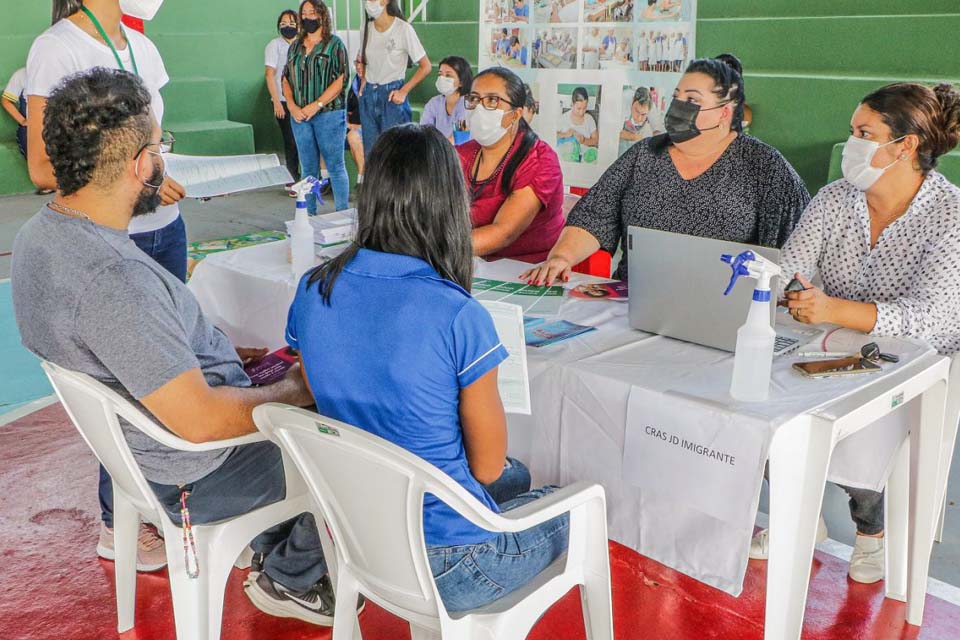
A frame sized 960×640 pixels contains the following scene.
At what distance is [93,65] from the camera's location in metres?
2.08

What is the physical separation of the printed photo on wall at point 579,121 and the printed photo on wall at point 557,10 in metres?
0.24

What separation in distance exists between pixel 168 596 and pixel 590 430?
1.14m

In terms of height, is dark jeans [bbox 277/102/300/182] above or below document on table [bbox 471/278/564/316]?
below

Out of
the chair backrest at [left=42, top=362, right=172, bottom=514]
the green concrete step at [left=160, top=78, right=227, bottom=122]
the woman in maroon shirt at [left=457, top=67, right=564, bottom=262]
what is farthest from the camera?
the green concrete step at [left=160, top=78, right=227, bottom=122]

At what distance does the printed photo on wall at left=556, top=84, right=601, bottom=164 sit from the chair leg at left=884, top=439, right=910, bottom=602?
1751 mm

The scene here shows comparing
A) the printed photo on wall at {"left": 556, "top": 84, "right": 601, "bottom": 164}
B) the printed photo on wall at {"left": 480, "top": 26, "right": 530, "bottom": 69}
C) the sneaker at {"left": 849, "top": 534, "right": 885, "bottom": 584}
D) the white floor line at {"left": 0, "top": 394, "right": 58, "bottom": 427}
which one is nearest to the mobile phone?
the sneaker at {"left": 849, "top": 534, "right": 885, "bottom": 584}

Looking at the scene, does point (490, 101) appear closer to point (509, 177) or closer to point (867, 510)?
point (509, 177)

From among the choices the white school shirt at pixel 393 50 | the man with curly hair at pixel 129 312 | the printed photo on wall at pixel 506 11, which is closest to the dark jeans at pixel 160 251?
the man with curly hair at pixel 129 312

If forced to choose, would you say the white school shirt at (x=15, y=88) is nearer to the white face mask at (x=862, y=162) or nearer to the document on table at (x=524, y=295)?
the document on table at (x=524, y=295)

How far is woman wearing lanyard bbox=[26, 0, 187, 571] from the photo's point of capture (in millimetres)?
2010

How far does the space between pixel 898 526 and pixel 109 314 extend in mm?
1651

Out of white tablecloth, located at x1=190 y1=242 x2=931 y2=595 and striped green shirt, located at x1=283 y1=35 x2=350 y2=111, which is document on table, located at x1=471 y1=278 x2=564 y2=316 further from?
striped green shirt, located at x1=283 y1=35 x2=350 y2=111

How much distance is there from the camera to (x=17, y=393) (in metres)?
3.24

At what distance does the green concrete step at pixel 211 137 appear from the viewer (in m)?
7.98
